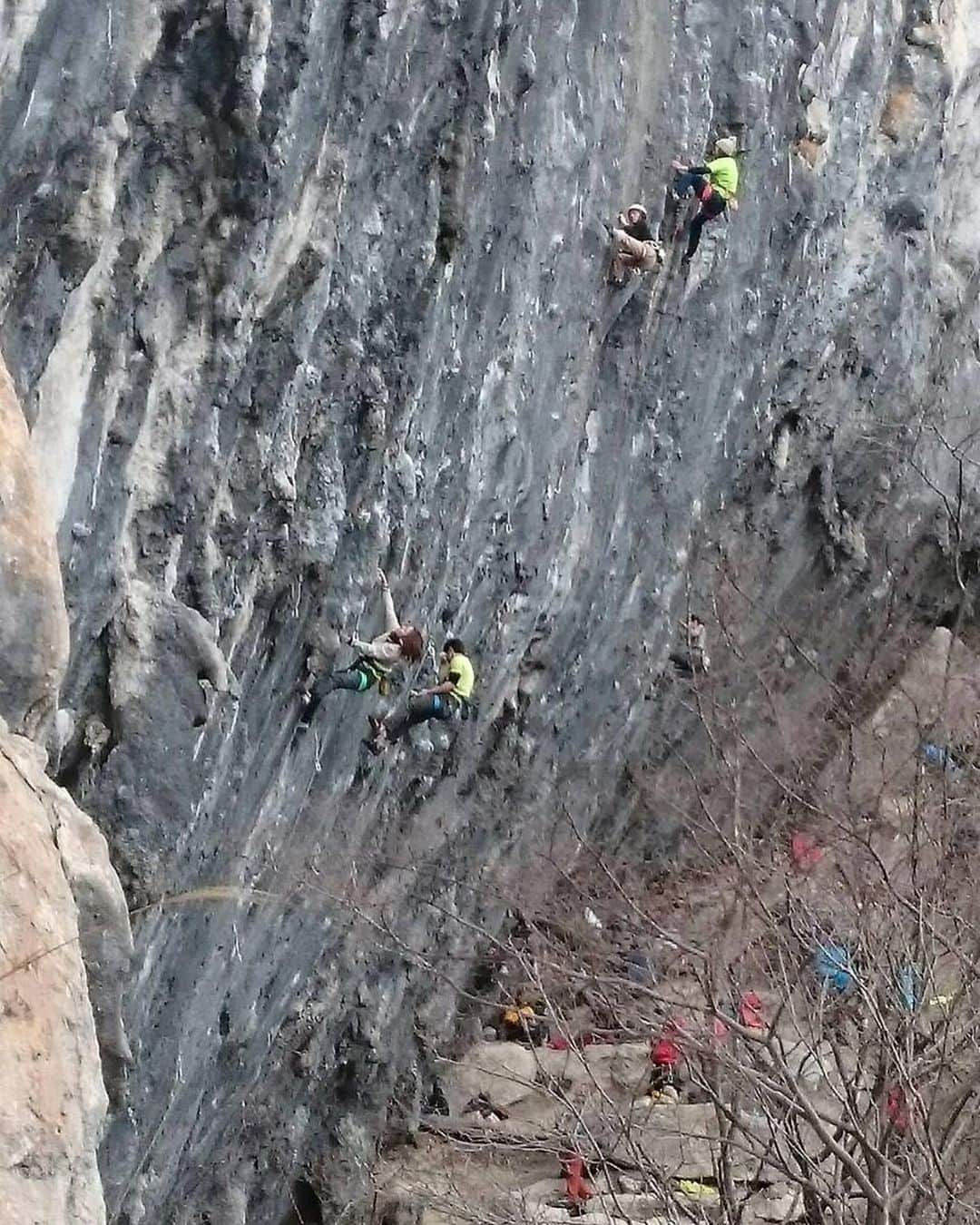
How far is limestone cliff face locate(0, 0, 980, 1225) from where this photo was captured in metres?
6.52

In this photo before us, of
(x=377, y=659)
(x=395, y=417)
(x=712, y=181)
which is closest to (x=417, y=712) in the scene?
(x=377, y=659)

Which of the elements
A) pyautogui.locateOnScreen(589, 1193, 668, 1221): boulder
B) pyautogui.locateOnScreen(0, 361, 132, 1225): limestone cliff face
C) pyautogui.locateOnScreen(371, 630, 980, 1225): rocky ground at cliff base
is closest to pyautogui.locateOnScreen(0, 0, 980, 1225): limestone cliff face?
pyautogui.locateOnScreen(371, 630, 980, 1225): rocky ground at cliff base

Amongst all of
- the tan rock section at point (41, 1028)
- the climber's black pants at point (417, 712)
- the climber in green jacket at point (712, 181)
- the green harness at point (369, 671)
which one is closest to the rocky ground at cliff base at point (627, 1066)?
the climber's black pants at point (417, 712)

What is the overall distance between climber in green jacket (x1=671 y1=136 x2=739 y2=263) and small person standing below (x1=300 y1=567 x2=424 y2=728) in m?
4.64

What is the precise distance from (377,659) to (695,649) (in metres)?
6.23

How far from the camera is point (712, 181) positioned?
35.9 ft

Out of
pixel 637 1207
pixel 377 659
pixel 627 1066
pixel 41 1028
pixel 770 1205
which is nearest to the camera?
pixel 41 1028

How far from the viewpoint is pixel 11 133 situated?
530 centimetres

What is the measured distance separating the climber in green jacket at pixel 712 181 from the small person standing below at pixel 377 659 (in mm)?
4641

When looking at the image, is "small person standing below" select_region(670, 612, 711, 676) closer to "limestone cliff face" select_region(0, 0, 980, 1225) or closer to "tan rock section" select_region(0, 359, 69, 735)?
"limestone cliff face" select_region(0, 0, 980, 1225)

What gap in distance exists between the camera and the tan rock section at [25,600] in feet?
14.8

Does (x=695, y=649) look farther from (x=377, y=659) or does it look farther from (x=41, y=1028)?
(x=41, y=1028)

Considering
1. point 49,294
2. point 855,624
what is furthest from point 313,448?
point 855,624

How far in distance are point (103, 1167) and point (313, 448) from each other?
15.3ft
